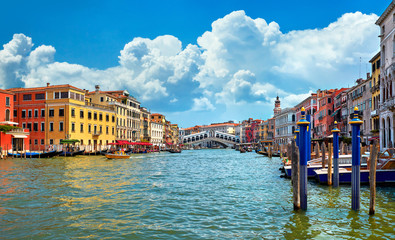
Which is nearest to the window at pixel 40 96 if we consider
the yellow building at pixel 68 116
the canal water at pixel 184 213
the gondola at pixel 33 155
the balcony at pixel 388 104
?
the yellow building at pixel 68 116

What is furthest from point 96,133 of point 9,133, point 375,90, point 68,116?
point 375,90

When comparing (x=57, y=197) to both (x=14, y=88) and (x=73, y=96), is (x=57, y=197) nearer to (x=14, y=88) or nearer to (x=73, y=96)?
(x=73, y=96)

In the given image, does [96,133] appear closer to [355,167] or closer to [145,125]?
[145,125]

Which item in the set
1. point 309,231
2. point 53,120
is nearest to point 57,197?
point 309,231

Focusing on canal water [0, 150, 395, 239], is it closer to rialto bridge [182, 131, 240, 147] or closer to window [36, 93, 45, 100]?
window [36, 93, 45, 100]

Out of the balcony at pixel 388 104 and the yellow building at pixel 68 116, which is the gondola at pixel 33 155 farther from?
the balcony at pixel 388 104

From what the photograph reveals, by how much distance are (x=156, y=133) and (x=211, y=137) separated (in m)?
30.9

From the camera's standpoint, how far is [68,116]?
40.3m

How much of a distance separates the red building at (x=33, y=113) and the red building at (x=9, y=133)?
4080 millimetres

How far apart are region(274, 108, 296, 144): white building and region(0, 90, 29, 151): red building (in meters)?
45.7

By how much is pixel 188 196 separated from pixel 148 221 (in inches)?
140

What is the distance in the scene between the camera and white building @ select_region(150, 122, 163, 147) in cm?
7481

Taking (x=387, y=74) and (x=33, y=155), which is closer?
(x=387, y=74)

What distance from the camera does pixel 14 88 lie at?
4375cm
